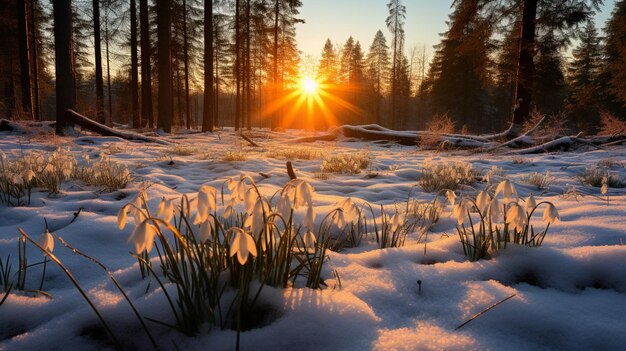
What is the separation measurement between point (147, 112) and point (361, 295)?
70.4 ft

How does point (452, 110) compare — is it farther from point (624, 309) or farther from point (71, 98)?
point (624, 309)

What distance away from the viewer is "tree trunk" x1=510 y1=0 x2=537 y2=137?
11.3 m

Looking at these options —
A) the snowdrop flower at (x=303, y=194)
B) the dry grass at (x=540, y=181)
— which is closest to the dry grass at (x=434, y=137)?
the dry grass at (x=540, y=181)

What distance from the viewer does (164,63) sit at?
13.7m

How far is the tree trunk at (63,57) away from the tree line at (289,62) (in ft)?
0.08

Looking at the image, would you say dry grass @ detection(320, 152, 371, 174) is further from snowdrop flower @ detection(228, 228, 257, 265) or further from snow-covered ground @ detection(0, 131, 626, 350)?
snowdrop flower @ detection(228, 228, 257, 265)

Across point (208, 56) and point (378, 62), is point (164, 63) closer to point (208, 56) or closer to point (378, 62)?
point (208, 56)

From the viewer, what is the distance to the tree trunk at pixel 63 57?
8.83m

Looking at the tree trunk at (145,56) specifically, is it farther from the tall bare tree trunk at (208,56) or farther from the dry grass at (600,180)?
the dry grass at (600,180)

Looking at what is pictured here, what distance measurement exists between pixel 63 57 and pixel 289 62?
3170 centimetres

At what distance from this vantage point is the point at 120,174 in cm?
393

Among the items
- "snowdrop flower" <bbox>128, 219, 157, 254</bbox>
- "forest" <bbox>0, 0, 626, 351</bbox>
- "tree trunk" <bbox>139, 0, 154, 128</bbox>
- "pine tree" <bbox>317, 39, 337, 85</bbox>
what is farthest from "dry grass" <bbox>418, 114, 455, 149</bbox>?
"pine tree" <bbox>317, 39, 337, 85</bbox>

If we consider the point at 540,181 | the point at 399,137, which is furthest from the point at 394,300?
the point at 399,137

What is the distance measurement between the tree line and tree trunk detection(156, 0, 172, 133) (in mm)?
41
